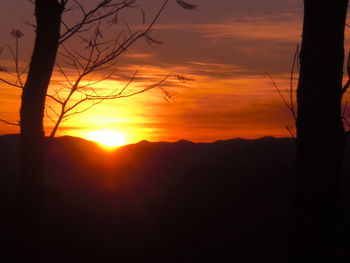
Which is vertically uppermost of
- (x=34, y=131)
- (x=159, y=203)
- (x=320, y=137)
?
(x=34, y=131)

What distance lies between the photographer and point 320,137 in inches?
144

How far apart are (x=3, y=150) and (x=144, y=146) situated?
3.38 m

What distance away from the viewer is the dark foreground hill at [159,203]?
374 inches

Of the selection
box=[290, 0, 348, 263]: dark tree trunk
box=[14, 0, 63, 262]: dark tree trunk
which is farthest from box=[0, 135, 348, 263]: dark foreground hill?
box=[290, 0, 348, 263]: dark tree trunk

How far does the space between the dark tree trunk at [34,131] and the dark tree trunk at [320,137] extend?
3.06 metres

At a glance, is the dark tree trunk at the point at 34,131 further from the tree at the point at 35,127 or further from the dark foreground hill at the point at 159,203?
the dark foreground hill at the point at 159,203

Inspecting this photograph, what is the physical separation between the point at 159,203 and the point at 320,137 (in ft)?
23.6

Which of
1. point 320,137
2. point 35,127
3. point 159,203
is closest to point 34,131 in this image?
point 35,127

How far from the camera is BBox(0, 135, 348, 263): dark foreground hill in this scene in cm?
951

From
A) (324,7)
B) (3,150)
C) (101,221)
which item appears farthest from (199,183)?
(324,7)

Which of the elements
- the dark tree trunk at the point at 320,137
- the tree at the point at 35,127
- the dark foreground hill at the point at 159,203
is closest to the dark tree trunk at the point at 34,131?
the tree at the point at 35,127

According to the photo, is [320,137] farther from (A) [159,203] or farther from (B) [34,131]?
(A) [159,203]

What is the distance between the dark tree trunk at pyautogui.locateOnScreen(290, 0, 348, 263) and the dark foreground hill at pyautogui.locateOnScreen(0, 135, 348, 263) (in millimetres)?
5178

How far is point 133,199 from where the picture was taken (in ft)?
34.8
